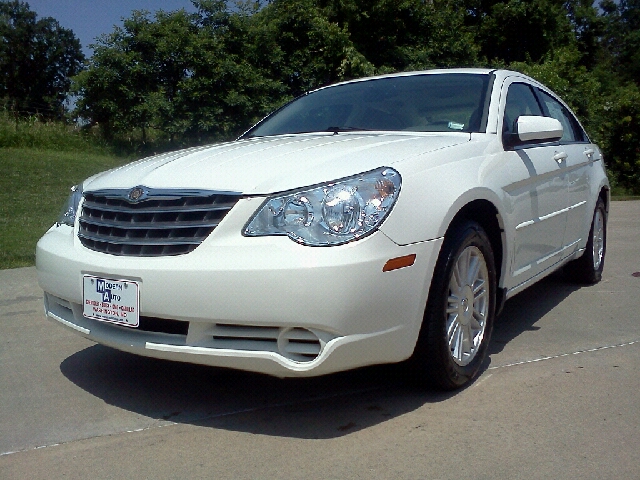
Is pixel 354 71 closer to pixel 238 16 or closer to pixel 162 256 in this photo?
pixel 238 16

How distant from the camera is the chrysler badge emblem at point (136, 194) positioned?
10.0ft

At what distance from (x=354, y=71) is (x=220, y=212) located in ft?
51.9

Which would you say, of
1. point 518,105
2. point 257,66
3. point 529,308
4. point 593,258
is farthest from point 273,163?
point 257,66

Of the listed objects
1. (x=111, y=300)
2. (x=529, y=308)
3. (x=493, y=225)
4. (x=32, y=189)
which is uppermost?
(x=493, y=225)

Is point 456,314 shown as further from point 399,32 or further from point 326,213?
point 399,32

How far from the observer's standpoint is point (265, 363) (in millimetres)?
2781

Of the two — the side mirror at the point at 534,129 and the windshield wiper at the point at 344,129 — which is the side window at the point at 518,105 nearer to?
the side mirror at the point at 534,129

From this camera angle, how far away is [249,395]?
3.40 metres

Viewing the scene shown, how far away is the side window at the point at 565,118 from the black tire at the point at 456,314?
1.86 m

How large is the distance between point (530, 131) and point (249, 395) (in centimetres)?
194

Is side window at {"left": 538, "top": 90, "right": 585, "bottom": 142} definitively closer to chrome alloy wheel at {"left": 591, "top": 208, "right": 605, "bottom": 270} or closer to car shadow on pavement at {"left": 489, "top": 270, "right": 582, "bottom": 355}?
chrome alloy wheel at {"left": 591, "top": 208, "right": 605, "bottom": 270}

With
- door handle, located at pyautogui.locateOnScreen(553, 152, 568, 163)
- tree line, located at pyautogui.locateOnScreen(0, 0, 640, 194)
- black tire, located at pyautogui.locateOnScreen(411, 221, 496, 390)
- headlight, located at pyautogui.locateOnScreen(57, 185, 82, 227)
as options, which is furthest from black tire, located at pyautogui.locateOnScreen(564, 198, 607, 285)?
tree line, located at pyautogui.locateOnScreen(0, 0, 640, 194)

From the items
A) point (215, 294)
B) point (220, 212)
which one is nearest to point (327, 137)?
point (220, 212)

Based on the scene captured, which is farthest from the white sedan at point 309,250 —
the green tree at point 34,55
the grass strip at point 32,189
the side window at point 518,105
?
the green tree at point 34,55
